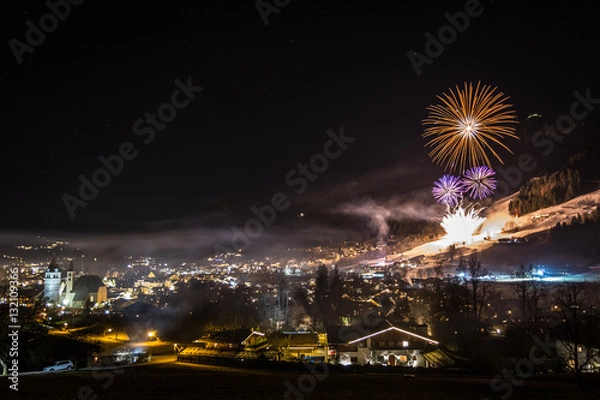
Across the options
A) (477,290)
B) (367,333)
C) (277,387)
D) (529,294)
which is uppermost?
(277,387)

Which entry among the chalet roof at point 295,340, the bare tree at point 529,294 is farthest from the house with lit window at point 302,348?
the bare tree at point 529,294

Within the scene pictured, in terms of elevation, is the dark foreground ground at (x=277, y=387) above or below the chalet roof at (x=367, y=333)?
above

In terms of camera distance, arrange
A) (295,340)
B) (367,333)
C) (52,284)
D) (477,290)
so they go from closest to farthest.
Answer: (367,333) → (295,340) → (477,290) → (52,284)

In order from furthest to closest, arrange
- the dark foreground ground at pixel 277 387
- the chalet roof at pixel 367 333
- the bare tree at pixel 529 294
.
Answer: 1. the bare tree at pixel 529 294
2. the chalet roof at pixel 367 333
3. the dark foreground ground at pixel 277 387

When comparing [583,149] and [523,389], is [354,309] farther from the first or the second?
[583,149]

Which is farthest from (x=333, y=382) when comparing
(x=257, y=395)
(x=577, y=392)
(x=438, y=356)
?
(x=438, y=356)

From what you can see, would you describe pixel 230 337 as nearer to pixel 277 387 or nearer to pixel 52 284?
pixel 277 387

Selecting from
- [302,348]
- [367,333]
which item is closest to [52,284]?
[302,348]

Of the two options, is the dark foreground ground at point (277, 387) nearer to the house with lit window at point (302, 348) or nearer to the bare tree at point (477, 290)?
the house with lit window at point (302, 348)

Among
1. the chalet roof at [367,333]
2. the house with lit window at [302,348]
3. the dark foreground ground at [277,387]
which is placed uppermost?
the dark foreground ground at [277,387]
